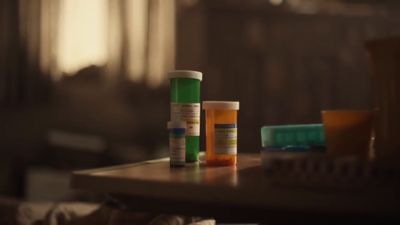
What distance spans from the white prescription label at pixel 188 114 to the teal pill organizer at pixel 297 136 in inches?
6.7

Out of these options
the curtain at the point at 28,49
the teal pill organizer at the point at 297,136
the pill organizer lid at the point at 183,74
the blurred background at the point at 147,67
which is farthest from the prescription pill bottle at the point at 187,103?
the curtain at the point at 28,49

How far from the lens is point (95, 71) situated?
2.22m

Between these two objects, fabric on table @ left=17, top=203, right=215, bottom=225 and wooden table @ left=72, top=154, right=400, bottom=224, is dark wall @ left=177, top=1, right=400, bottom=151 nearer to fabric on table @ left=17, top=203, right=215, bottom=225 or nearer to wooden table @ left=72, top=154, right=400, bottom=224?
fabric on table @ left=17, top=203, right=215, bottom=225

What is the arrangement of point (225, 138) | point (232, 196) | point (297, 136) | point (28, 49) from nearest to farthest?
1. point (232, 196)
2. point (297, 136)
3. point (225, 138)
4. point (28, 49)

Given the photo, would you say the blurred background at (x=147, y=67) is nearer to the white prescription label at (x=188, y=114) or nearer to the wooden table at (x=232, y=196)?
the white prescription label at (x=188, y=114)

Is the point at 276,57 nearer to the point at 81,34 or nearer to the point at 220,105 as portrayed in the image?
the point at 81,34

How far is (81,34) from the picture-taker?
2.22 meters

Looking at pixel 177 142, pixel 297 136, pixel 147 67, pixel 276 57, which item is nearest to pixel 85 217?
pixel 177 142

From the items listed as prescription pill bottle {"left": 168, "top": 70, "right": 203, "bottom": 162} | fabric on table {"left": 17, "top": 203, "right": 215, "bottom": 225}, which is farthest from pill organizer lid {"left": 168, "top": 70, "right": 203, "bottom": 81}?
fabric on table {"left": 17, "top": 203, "right": 215, "bottom": 225}

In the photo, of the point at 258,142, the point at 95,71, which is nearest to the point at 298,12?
the point at 258,142

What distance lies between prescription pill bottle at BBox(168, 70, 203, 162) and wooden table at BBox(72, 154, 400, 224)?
→ 0.27 ft

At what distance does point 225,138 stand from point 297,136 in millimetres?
153

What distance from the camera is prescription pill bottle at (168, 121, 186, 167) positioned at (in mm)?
905

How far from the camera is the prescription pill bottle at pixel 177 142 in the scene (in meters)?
0.91
